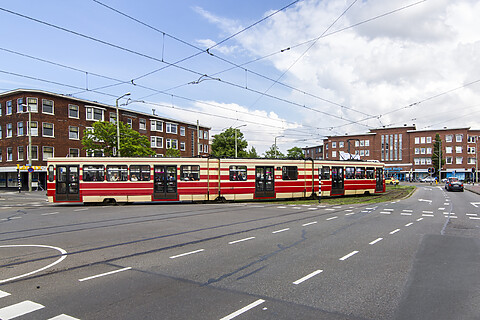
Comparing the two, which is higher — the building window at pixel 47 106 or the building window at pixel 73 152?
the building window at pixel 47 106

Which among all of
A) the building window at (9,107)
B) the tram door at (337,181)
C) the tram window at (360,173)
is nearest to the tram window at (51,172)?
the tram door at (337,181)

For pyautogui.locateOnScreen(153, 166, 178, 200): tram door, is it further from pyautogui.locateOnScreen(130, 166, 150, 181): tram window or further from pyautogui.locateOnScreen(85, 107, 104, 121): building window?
pyautogui.locateOnScreen(85, 107, 104, 121): building window

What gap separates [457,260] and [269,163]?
50.0 ft

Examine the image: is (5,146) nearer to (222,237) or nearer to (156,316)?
(222,237)

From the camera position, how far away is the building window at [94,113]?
4325 centimetres

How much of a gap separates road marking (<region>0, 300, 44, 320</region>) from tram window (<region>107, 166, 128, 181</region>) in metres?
15.2

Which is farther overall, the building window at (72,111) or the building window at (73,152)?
the building window at (73,152)

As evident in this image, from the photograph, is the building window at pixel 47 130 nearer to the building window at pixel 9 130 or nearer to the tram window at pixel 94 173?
the building window at pixel 9 130

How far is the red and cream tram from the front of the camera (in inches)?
738

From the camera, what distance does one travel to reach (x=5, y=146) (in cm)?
4116

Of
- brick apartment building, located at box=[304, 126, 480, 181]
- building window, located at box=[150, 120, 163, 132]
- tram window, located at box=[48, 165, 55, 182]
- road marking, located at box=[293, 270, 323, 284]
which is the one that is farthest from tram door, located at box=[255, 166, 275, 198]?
brick apartment building, located at box=[304, 126, 480, 181]

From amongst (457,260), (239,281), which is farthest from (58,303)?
(457,260)

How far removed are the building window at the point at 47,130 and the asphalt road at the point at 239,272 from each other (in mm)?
33198

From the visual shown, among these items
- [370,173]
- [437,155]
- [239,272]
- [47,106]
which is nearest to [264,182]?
[370,173]
